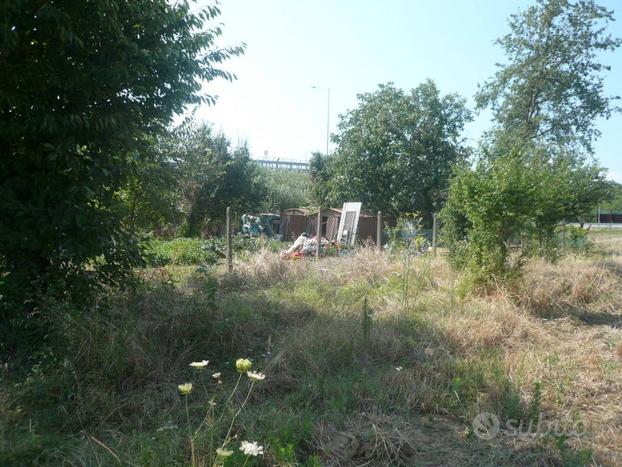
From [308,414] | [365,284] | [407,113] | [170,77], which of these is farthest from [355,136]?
[308,414]

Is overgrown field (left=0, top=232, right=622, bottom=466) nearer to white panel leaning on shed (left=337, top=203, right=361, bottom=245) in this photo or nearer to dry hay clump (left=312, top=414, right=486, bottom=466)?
dry hay clump (left=312, top=414, right=486, bottom=466)

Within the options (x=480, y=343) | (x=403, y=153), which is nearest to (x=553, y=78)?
(x=403, y=153)

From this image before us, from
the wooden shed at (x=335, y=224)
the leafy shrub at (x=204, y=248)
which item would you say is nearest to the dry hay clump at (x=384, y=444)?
the leafy shrub at (x=204, y=248)

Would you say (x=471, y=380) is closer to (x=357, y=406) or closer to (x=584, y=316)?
(x=357, y=406)

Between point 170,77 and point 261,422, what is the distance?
3673 mm

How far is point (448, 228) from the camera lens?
1160cm

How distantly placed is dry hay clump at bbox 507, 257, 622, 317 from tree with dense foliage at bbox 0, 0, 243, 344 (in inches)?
221

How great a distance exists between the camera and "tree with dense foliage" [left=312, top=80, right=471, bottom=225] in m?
28.4

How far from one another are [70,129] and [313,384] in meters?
3.27

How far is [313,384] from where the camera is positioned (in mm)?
4344

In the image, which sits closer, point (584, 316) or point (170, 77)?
point (170, 77)

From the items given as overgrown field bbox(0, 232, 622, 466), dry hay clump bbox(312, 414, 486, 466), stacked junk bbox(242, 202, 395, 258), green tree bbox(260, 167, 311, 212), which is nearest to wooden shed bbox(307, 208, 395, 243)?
stacked junk bbox(242, 202, 395, 258)

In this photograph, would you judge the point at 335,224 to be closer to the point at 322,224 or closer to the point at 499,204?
the point at 322,224

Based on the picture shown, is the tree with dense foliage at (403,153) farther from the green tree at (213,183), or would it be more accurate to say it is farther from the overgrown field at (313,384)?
the overgrown field at (313,384)
